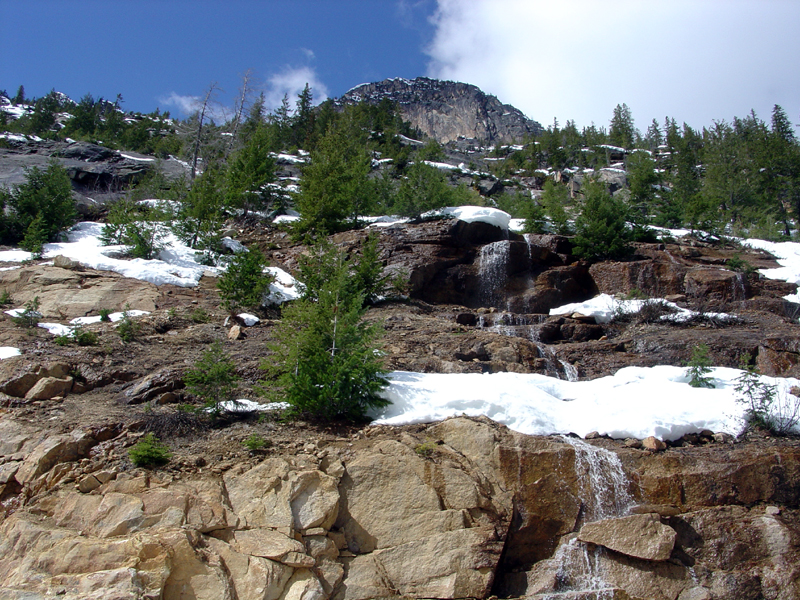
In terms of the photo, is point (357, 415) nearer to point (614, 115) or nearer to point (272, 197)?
point (272, 197)

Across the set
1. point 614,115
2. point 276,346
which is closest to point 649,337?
point 276,346

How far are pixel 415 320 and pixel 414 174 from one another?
1212 centimetres

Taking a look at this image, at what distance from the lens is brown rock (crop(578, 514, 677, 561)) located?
686cm

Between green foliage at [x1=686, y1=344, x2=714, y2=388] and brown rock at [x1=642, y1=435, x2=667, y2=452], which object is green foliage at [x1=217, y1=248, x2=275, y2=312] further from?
green foliage at [x1=686, y1=344, x2=714, y2=388]

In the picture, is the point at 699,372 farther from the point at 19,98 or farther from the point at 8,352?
the point at 19,98

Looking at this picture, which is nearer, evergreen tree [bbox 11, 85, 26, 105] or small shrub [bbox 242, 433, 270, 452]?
small shrub [bbox 242, 433, 270, 452]

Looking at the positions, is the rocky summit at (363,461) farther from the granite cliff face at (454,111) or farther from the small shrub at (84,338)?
the granite cliff face at (454,111)

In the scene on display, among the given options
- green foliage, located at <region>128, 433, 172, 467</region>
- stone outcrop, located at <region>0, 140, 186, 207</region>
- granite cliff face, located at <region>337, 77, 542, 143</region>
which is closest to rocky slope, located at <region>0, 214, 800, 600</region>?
green foliage, located at <region>128, 433, 172, 467</region>

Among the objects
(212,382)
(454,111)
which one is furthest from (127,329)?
(454,111)

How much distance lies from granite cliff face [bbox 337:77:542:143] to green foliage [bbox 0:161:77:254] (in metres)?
105

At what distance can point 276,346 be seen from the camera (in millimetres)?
9188

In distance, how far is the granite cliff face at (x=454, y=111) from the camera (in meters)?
123

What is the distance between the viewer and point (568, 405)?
376 inches

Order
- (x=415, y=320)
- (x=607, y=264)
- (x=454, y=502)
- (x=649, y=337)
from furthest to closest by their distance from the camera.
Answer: (x=607, y=264) → (x=415, y=320) → (x=649, y=337) → (x=454, y=502)
